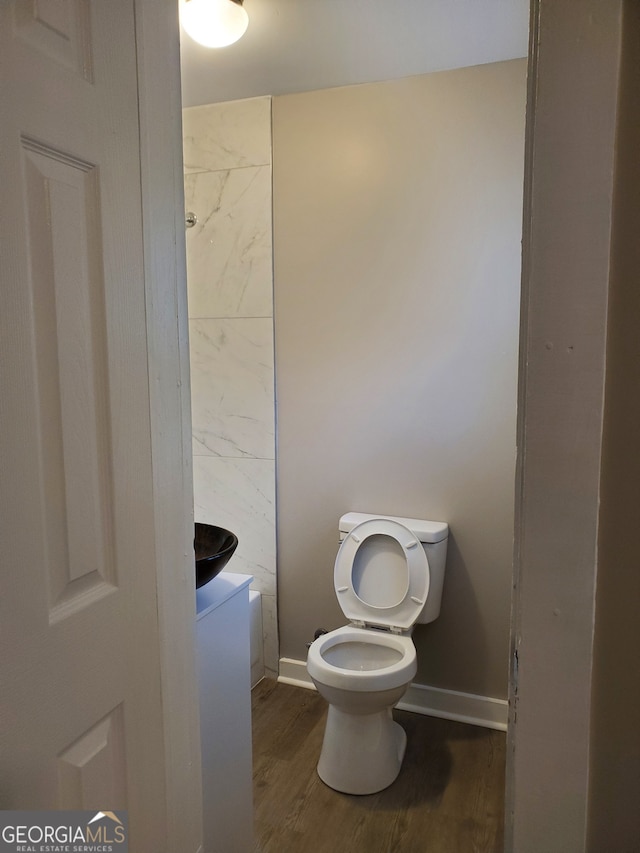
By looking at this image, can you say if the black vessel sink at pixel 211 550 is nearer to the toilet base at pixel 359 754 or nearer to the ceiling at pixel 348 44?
the toilet base at pixel 359 754

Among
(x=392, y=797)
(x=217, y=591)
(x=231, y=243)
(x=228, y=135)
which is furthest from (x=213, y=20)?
(x=392, y=797)

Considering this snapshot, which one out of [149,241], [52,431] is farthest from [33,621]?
[149,241]

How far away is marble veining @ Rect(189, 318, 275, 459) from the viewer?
2.58 meters

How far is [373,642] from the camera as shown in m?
2.21

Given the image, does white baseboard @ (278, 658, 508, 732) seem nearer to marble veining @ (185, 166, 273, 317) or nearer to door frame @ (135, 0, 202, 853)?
door frame @ (135, 0, 202, 853)

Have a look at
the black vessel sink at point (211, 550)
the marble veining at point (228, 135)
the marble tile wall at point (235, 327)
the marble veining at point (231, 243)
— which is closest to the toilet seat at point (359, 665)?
the marble tile wall at point (235, 327)

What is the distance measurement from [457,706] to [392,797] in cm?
56

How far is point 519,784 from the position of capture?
75 centimetres

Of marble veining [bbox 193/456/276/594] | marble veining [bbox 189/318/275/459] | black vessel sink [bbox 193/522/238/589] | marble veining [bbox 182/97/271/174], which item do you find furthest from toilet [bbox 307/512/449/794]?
marble veining [bbox 182/97/271/174]

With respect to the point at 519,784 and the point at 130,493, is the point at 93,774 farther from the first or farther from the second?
the point at 519,784

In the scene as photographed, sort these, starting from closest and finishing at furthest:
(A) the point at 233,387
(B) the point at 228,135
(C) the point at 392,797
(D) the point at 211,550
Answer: (D) the point at 211,550, (C) the point at 392,797, (B) the point at 228,135, (A) the point at 233,387

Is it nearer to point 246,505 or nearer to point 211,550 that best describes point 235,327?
point 246,505

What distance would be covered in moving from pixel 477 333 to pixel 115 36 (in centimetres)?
165

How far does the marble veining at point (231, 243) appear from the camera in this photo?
8.25 ft
